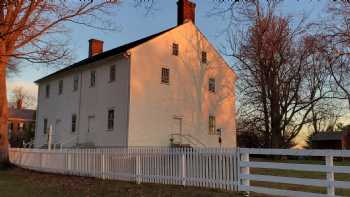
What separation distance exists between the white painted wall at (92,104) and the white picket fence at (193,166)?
5.80 meters

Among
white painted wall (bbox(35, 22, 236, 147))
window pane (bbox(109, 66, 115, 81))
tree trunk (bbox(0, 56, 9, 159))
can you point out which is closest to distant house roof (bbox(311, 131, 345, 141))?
white painted wall (bbox(35, 22, 236, 147))

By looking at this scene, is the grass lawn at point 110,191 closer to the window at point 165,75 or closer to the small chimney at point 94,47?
the window at point 165,75

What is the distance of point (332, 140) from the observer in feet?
154

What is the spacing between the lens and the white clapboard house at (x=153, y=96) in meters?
24.0

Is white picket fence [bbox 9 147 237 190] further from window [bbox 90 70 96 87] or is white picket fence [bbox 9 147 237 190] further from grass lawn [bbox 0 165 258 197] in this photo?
window [bbox 90 70 96 87]

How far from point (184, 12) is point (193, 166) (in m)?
18.3

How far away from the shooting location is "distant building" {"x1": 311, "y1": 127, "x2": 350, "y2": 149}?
46.5 metres

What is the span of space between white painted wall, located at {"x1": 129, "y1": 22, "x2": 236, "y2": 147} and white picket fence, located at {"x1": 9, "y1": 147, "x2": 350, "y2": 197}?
6.53 metres

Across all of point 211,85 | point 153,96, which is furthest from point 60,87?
point 211,85

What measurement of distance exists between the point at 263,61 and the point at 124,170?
789 inches

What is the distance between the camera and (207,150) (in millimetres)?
11758

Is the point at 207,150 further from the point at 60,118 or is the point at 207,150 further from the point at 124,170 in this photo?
the point at 60,118

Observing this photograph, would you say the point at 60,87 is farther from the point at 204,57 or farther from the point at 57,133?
the point at 204,57

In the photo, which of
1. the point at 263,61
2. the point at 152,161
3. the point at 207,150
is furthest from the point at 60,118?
the point at 207,150
